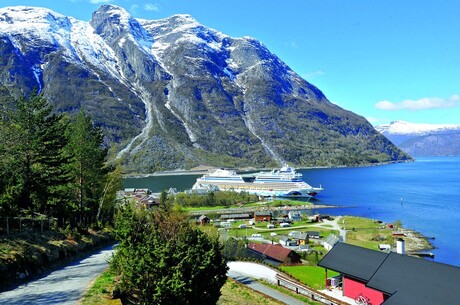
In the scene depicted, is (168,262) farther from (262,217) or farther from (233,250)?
(262,217)

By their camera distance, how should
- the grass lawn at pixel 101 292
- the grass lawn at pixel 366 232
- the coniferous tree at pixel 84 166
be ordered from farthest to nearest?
the grass lawn at pixel 366 232
the coniferous tree at pixel 84 166
the grass lawn at pixel 101 292

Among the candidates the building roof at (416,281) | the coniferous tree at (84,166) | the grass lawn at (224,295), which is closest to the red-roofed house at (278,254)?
the building roof at (416,281)

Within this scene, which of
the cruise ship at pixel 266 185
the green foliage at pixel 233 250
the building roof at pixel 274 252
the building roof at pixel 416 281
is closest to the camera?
the building roof at pixel 416 281

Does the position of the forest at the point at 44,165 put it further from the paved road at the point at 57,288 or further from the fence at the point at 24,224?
the paved road at the point at 57,288

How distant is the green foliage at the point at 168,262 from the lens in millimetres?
10023

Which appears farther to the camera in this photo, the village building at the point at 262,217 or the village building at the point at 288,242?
the village building at the point at 262,217

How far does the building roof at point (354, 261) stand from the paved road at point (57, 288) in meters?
11.3

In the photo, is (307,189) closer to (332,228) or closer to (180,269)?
(332,228)

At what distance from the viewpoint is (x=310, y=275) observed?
24.8 metres

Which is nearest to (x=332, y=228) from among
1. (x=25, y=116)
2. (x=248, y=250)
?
(x=248, y=250)

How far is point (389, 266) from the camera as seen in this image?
1778 centimetres

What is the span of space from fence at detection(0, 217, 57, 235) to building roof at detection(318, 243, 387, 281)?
14.7 m

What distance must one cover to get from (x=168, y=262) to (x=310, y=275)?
16777 millimetres

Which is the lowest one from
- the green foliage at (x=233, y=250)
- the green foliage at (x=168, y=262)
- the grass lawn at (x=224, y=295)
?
the green foliage at (x=233, y=250)
